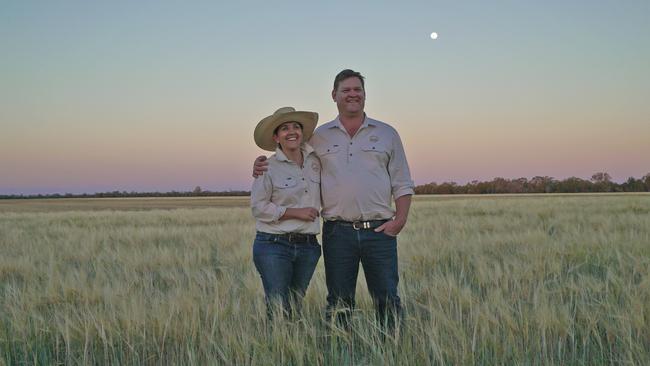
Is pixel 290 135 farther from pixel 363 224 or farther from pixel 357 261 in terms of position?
pixel 357 261

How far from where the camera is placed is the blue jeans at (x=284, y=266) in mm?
3562

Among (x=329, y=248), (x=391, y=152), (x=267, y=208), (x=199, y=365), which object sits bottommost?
(x=199, y=365)

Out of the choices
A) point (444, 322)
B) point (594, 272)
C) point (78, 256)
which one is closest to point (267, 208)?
point (444, 322)

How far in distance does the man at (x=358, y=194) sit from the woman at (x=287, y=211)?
11cm

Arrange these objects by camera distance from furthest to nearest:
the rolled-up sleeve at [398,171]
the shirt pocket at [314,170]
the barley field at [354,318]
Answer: the rolled-up sleeve at [398,171] < the shirt pocket at [314,170] < the barley field at [354,318]

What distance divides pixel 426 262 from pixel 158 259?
3.51 m

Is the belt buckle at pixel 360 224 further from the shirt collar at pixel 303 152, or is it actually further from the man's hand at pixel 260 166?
the man's hand at pixel 260 166

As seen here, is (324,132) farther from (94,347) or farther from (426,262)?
(426,262)

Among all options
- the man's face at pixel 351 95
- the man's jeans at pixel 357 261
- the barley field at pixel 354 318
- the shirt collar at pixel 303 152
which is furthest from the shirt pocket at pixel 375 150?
the barley field at pixel 354 318

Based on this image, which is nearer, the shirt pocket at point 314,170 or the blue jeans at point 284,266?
the blue jeans at point 284,266

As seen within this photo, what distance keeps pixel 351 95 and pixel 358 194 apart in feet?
2.10

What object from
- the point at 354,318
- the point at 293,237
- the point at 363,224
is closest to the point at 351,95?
the point at 363,224

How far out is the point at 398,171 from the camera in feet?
12.6

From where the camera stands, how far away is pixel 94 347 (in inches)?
142
